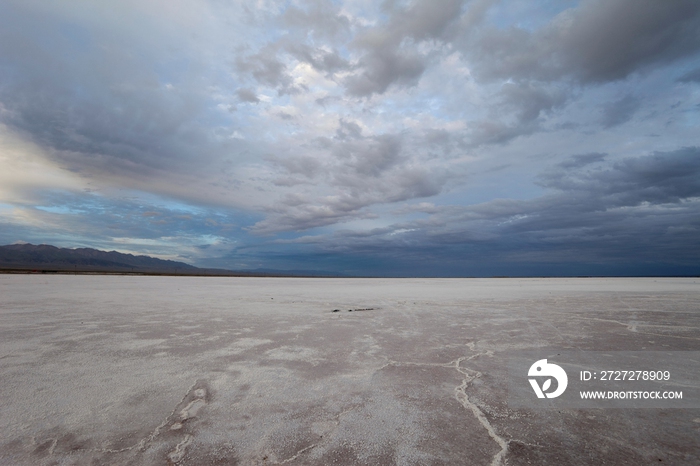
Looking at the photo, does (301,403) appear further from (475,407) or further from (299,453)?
(475,407)

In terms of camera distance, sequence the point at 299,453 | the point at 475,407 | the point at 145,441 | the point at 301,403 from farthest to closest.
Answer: the point at 301,403
the point at 475,407
the point at 145,441
the point at 299,453

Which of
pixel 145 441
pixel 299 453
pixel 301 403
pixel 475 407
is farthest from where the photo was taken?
pixel 301 403

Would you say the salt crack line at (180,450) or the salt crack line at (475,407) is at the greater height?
the salt crack line at (475,407)

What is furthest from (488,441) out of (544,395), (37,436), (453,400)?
(37,436)

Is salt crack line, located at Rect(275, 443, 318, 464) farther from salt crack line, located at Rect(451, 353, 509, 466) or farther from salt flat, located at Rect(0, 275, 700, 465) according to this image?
salt crack line, located at Rect(451, 353, 509, 466)

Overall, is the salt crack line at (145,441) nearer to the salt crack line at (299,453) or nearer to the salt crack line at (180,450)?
the salt crack line at (180,450)

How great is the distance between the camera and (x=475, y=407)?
3270 millimetres

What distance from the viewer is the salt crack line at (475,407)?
8.07ft

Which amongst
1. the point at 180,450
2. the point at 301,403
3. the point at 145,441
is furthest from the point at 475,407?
the point at 145,441

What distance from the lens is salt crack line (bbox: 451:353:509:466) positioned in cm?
246

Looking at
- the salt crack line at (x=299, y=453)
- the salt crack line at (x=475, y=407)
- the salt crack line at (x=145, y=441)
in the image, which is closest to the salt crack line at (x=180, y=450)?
the salt crack line at (x=145, y=441)

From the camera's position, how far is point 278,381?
→ 3.97 metres

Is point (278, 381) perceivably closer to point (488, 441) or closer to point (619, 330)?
point (488, 441)

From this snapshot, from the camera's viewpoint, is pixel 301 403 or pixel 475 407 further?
pixel 301 403
